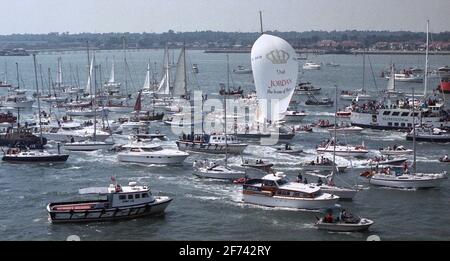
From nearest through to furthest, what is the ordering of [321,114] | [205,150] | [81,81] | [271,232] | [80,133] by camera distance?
[271,232]
[205,150]
[80,133]
[321,114]
[81,81]

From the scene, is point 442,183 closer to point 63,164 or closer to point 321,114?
point 63,164

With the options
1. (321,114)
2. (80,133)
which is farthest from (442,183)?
(321,114)

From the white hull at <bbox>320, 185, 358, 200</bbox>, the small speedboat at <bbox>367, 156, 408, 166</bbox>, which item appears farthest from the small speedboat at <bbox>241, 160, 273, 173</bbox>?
the white hull at <bbox>320, 185, 358, 200</bbox>

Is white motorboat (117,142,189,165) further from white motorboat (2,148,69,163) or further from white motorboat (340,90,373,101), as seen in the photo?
white motorboat (340,90,373,101)

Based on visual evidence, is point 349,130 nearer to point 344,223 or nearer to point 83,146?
point 83,146

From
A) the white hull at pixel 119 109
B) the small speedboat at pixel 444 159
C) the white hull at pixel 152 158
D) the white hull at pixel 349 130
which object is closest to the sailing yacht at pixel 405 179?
the small speedboat at pixel 444 159

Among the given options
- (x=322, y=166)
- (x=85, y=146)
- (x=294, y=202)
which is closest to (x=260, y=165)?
(x=322, y=166)
